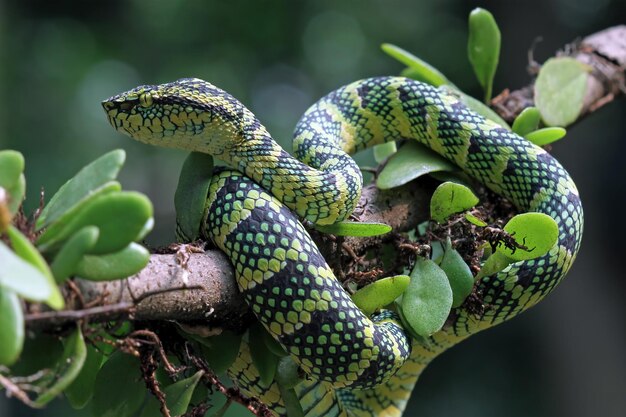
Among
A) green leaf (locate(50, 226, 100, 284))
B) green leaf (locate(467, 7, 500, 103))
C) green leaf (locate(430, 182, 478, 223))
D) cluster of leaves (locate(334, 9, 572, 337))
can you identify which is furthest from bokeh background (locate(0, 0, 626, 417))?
green leaf (locate(50, 226, 100, 284))

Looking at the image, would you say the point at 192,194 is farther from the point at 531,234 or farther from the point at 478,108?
the point at 478,108

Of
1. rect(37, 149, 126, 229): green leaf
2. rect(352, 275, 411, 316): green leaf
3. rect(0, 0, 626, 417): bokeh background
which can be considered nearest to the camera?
rect(37, 149, 126, 229): green leaf

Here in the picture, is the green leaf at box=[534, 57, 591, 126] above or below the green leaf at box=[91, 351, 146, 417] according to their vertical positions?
above

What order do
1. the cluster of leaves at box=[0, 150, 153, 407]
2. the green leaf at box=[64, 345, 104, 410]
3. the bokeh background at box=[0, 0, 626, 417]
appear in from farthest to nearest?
the bokeh background at box=[0, 0, 626, 417], the green leaf at box=[64, 345, 104, 410], the cluster of leaves at box=[0, 150, 153, 407]

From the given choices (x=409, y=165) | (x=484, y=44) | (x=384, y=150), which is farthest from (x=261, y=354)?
(x=484, y=44)

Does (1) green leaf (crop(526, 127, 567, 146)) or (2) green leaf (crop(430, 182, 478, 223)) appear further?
(1) green leaf (crop(526, 127, 567, 146))

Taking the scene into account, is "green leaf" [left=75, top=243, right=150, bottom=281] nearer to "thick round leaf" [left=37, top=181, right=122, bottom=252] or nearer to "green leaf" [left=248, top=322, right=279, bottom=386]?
"thick round leaf" [left=37, top=181, right=122, bottom=252]

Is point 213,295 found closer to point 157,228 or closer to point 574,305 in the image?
point 574,305
